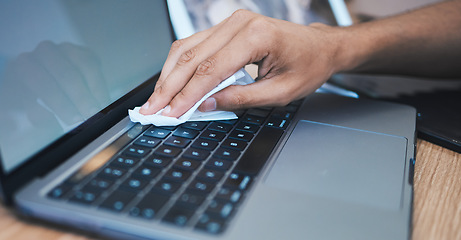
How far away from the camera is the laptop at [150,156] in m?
0.31

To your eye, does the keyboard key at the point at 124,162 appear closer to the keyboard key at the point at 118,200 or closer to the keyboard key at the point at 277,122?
the keyboard key at the point at 118,200

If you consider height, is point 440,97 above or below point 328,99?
above

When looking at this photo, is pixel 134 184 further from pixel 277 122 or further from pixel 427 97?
pixel 427 97

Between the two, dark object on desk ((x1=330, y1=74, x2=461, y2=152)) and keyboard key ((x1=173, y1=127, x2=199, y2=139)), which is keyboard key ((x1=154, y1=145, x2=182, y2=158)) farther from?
dark object on desk ((x1=330, y1=74, x2=461, y2=152))

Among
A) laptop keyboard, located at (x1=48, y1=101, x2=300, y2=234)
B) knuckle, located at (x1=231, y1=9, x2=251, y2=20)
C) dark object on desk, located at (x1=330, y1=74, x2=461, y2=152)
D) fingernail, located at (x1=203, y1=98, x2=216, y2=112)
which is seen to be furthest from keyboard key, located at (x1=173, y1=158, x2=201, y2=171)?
dark object on desk, located at (x1=330, y1=74, x2=461, y2=152)

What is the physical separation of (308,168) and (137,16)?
0.34 metres

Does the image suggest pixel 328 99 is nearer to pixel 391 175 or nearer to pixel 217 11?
pixel 391 175

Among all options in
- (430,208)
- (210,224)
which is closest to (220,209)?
Result: (210,224)

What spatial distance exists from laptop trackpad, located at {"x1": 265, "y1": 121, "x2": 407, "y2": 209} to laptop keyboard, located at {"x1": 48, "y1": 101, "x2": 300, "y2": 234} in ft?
0.09

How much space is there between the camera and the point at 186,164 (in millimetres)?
384

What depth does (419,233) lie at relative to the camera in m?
0.34

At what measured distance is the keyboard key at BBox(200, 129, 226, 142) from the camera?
0.45 m

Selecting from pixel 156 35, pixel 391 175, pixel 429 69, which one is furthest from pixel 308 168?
pixel 429 69

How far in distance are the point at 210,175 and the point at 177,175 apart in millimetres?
33
